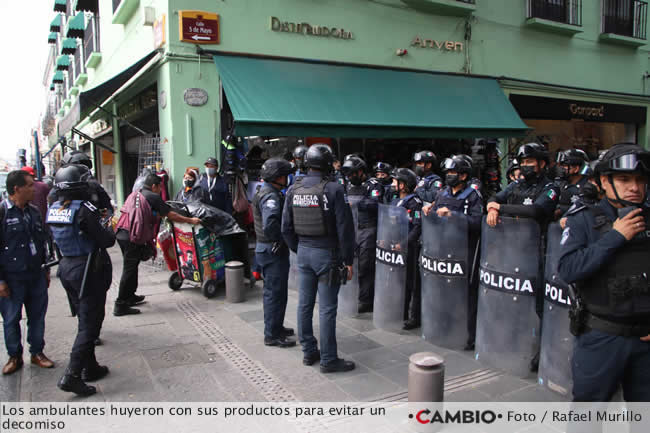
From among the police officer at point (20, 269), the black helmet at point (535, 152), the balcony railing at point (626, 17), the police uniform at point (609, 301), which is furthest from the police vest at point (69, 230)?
the balcony railing at point (626, 17)

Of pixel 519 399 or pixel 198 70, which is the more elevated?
pixel 198 70

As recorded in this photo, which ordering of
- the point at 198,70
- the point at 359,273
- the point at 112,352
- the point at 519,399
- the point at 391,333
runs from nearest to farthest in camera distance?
the point at 519,399 < the point at 112,352 < the point at 391,333 < the point at 359,273 < the point at 198,70

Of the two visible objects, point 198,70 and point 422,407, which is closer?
point 422,407

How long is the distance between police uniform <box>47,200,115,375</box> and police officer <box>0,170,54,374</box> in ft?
1.55

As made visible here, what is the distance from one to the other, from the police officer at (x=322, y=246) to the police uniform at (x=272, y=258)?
1.43ft

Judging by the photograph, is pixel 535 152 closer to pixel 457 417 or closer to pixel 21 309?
pixel 457 417

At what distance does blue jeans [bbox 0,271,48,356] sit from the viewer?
4547mm

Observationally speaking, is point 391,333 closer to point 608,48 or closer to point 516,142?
point 516,142

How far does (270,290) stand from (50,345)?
2638 millimetres

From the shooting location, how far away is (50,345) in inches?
212

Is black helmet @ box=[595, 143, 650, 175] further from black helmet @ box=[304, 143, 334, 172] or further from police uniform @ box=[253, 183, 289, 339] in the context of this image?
police uniform @ box=[253, 183, 289, 339]

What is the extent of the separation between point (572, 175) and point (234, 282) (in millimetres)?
4779

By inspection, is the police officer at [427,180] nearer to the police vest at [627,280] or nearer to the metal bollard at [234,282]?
the metal bollard at [234,282]

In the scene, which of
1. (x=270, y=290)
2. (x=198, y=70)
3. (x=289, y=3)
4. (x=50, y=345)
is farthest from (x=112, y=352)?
(x=289, y=3)
